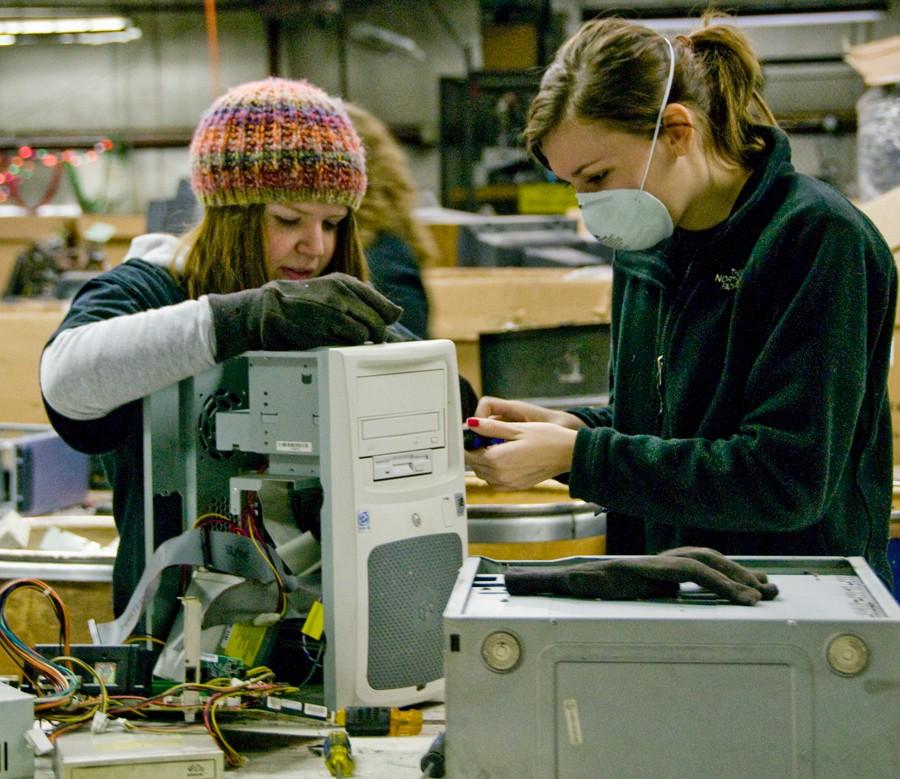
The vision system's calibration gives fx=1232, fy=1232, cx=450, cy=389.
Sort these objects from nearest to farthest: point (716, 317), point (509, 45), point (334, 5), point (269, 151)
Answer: point (716, 317) < point (269, 151) < point (509, 45) < point (334, 5)

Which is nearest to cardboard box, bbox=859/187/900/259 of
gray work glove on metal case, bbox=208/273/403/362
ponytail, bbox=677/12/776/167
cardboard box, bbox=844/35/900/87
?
cardboard box, bbox=844/35/900/87

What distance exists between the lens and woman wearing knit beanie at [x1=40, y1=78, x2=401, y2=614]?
4.49 ft

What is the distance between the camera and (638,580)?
956 millimetres

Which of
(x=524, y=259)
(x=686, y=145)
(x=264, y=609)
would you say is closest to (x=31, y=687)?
(x=264, y=609)

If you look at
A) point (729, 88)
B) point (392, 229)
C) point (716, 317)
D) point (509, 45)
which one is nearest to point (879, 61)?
point (392, 229)

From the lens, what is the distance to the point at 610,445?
1298mm

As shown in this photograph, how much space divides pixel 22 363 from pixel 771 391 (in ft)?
8.26

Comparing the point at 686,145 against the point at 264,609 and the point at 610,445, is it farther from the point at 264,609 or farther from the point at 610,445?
the point at 264,609

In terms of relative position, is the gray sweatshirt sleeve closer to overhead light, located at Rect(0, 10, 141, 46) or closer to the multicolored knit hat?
the multicolored knit hat

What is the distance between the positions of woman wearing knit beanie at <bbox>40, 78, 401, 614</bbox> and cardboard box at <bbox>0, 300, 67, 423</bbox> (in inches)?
67.0

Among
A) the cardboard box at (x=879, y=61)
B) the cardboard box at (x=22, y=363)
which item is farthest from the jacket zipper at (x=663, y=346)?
the cardboard box at (x=22, y=363)

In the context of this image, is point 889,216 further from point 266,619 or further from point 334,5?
point 334,5

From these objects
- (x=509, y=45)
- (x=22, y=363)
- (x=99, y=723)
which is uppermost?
(x=509, y=45)

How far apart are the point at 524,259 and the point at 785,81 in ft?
22.9
